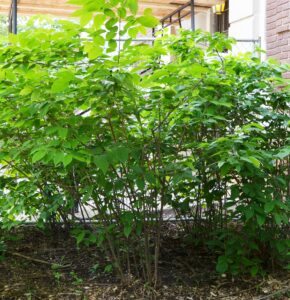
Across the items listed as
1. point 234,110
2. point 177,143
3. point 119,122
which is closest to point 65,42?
point 119,122

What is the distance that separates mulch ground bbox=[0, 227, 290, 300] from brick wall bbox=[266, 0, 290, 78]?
125 inches

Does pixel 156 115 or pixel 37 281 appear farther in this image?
pixel 37 281

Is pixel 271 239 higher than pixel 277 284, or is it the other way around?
pixel 271 239

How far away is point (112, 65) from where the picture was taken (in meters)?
2.61

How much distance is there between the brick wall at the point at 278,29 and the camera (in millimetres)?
6301

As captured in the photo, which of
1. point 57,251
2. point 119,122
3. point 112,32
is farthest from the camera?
point 57,251

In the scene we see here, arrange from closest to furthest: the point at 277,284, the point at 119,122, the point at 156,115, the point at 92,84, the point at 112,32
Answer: the point at 112,32 < the point at 92,84 < the point at 119,122 < the point at 156,115 < the point at 277,284

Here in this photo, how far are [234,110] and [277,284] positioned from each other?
4.55 ft

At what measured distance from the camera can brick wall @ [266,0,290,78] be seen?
6.30 meters

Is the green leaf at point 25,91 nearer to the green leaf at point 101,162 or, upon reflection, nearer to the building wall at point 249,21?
the green leaf at point 101,162

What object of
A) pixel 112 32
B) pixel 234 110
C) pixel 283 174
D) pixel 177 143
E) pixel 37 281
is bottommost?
pixel 37 281

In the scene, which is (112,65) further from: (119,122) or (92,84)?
(119,122)

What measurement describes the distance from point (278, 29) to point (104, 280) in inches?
175

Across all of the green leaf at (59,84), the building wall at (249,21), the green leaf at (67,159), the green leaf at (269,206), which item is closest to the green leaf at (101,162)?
the green leaf at (67,159)
